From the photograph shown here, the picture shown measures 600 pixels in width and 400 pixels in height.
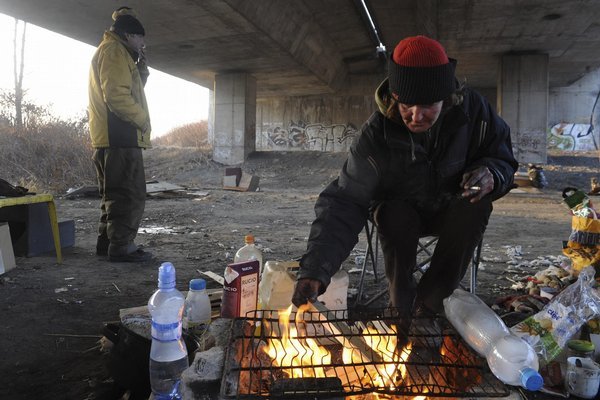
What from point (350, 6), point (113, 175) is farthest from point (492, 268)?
point (350, 6)

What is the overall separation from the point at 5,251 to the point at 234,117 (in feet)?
48.2

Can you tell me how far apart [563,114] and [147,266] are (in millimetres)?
26222

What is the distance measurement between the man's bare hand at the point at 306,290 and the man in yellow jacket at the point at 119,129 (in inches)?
114

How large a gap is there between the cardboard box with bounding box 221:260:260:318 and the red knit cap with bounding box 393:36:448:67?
1.24 metres

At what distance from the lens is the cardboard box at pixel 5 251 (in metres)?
3.86

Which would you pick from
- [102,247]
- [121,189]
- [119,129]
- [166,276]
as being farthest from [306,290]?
[102,247]

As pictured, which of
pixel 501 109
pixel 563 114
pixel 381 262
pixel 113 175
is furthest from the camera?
pixel 563 114

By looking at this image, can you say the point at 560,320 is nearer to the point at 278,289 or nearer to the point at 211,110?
the point at 278,289

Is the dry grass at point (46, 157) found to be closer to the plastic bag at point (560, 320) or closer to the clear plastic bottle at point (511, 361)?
the plastic bag at point (560, 320)

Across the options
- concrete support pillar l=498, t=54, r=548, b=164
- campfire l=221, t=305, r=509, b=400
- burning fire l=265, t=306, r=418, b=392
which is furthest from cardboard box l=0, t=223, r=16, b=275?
concrete support pillar l=498, t=54, r=548, b=164

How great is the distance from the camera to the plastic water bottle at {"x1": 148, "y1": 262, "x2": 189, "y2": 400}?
169cm

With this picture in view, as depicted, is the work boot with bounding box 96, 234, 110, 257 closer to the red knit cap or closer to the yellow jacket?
the yellow jacket

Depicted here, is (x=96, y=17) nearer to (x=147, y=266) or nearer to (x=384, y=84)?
(x=147, y=266)

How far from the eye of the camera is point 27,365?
2309mm
